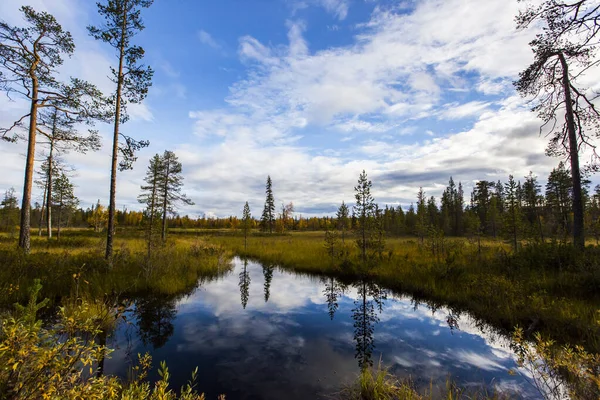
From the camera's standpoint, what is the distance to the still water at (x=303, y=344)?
5703 mm

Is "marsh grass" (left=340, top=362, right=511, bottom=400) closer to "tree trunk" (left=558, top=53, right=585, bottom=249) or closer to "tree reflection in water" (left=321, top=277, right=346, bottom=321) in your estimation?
"tree reflection in water" (left=321, top=277, right=346, bottom=321)

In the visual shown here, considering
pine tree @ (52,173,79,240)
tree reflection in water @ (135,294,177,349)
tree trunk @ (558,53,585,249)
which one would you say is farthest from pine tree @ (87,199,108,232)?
tree trunk @ (558,53,585,249)

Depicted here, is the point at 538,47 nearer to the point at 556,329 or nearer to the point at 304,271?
the point at 556,329

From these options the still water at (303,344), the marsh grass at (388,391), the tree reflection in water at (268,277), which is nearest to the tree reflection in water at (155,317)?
the still water at (303,344)

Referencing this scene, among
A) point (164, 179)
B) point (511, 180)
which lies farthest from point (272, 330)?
point (164, 179)

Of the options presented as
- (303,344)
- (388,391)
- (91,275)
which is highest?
(91,275)

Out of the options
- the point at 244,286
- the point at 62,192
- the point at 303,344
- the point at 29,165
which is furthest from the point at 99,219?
the point at 303,344

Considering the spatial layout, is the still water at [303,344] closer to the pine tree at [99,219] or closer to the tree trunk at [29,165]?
the tree trunk at [29,165]

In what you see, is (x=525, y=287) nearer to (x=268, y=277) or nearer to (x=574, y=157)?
(x=574, y=157)

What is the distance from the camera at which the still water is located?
5703 mm

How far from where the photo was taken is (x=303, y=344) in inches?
298

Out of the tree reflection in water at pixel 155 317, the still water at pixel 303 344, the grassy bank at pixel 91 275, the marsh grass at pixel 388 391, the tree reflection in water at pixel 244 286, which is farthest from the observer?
the tree reflection in water at pixel 244 286

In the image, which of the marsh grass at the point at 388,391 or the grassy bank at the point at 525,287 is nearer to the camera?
the marsh grass at the point at 388,391

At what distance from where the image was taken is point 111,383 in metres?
2.83
